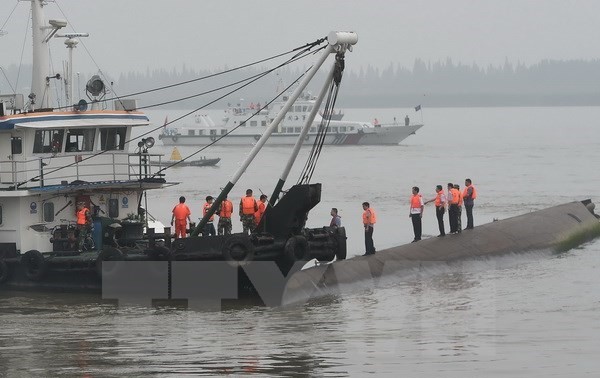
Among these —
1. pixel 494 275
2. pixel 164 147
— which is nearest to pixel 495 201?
pixel 494 275

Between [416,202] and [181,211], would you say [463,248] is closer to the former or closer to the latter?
[416,202]

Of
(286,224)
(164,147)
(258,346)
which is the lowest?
(258,346)

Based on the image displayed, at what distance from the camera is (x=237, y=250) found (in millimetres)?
24906

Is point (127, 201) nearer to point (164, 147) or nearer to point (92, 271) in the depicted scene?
point (92, 271)

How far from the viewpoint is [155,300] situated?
25875mm

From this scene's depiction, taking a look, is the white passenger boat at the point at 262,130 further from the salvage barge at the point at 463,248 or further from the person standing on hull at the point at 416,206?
the person standing on hull at the point at 416,206

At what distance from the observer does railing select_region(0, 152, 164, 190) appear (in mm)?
27203

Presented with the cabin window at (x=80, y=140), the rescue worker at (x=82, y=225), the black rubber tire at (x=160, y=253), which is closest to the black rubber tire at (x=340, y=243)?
the black rubber tire at (x=160, y=253)

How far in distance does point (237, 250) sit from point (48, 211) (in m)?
5.34

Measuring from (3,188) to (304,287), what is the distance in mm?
7247

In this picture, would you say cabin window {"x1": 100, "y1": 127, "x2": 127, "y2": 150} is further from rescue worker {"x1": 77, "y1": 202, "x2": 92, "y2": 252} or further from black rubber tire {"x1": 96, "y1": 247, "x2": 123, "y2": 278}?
black rubber tire {"x1": 96, "y1": 247, "x2": 123, "y2": 278}

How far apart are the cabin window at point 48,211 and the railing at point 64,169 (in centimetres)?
49

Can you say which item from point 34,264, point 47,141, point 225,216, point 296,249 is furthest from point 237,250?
point 47,141

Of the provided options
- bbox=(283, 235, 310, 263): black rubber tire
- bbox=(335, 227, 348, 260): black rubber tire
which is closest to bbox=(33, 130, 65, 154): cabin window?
bbox=(283, 235, 310, 263): black rubber tire
